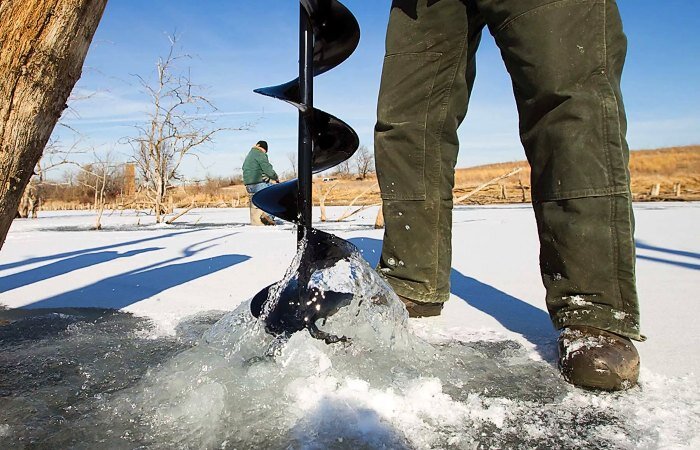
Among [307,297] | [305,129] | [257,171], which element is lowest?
[307,297]

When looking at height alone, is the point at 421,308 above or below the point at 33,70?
below

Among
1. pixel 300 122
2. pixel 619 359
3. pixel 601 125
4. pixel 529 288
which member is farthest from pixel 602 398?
pixel 529 288

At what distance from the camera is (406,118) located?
167 cm

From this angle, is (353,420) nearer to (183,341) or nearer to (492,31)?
(183,341)

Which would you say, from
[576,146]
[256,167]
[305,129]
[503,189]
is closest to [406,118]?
[305,129]

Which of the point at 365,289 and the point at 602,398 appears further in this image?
the point at 365,289

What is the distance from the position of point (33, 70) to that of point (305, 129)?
63cm

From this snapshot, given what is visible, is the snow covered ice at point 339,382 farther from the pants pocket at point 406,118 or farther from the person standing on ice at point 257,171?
the person standing on ice at point 257,171

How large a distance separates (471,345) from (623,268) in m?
0.43

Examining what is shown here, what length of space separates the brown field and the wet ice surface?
20.2 meters

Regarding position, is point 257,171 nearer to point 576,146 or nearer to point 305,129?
point 305,129

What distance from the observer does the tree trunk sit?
0.96 m

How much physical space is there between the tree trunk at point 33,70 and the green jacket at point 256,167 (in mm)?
9169

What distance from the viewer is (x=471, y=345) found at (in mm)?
1293
